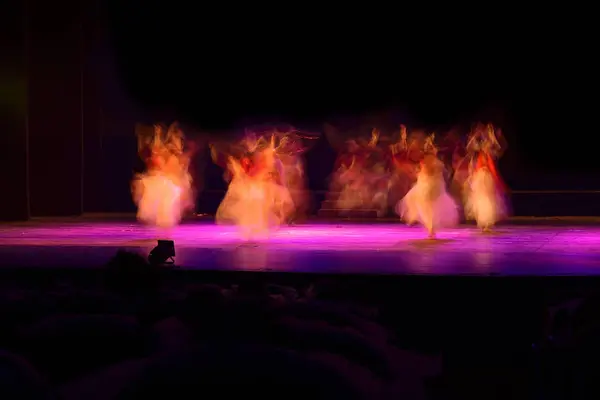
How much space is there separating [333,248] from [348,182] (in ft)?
21.8

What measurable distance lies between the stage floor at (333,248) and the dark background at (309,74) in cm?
281

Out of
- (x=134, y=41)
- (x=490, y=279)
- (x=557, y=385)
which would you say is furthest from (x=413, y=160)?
(x=557, y=385)

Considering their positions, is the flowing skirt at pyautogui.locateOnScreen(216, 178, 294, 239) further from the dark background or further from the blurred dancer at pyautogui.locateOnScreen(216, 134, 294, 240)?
the dark background

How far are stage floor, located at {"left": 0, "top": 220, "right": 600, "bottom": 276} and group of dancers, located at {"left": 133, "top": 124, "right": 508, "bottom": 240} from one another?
28 cm

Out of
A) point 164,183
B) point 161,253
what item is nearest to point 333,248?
point 161,253

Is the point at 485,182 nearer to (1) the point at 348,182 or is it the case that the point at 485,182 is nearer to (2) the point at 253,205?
(2) the point at 253,205

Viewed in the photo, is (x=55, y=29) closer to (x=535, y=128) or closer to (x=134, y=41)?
(x=134, y=41)

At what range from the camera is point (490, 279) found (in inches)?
218

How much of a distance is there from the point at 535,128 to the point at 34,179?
866 centimetres

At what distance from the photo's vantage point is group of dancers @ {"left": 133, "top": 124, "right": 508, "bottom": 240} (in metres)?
9.91

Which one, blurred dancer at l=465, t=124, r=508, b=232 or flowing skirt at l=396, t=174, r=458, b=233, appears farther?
blurred dancer at l=465, t=124, r=508, b=232

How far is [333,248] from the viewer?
871cm

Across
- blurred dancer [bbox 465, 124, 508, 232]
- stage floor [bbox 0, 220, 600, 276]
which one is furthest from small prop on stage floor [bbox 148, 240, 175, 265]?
blurred dancer [bbox 465, 124, 508, 232]

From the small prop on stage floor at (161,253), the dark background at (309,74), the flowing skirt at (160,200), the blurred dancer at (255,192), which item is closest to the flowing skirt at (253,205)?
the blurred dancer at (255,192)
